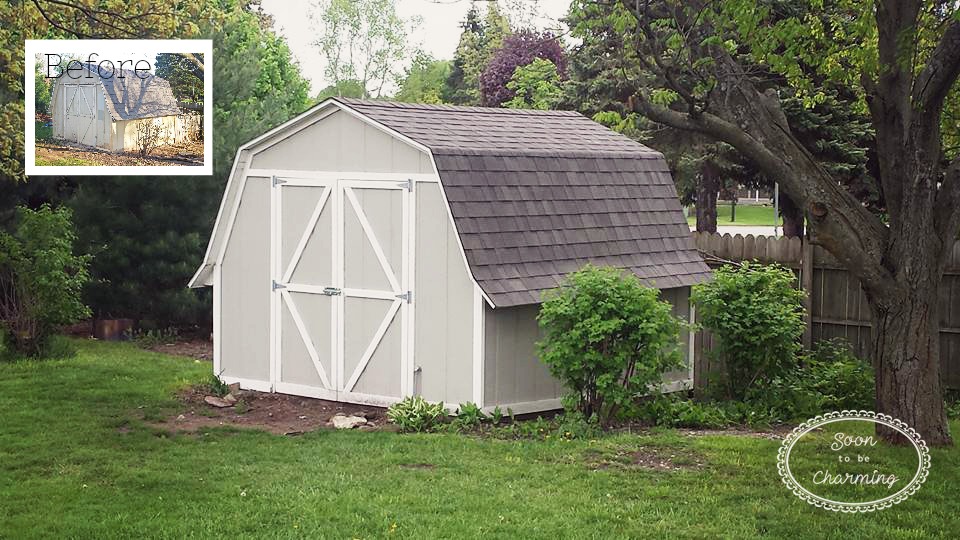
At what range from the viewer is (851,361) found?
1217cm

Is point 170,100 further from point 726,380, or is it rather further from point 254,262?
point 726,380

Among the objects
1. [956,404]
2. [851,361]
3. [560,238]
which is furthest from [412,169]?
[956,404]

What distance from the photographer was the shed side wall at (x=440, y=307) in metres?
11.2

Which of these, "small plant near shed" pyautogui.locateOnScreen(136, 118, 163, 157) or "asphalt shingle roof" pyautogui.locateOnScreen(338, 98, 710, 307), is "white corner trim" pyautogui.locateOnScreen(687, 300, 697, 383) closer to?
"asphalt shingle roof" pyautogui.locateOnScreen(338, 98, 710, 307)

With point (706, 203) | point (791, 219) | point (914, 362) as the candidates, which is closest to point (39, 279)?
point (914, 362)

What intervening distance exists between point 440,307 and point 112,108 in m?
5.42

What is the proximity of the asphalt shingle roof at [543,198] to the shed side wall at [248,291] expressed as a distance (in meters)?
1.65

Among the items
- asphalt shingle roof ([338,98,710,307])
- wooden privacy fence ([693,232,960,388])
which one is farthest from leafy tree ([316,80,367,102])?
wooden privacy fence ([693,232,960,388])

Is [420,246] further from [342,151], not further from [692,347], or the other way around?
[692,347]

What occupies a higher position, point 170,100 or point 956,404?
point 170,100

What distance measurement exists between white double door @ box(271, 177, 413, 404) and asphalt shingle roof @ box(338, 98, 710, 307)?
686 mm

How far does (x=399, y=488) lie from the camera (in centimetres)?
849

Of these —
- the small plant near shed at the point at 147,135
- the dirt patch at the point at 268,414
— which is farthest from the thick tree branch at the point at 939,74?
the small plant near shed at the point at 147,135

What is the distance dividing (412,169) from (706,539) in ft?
17.1
